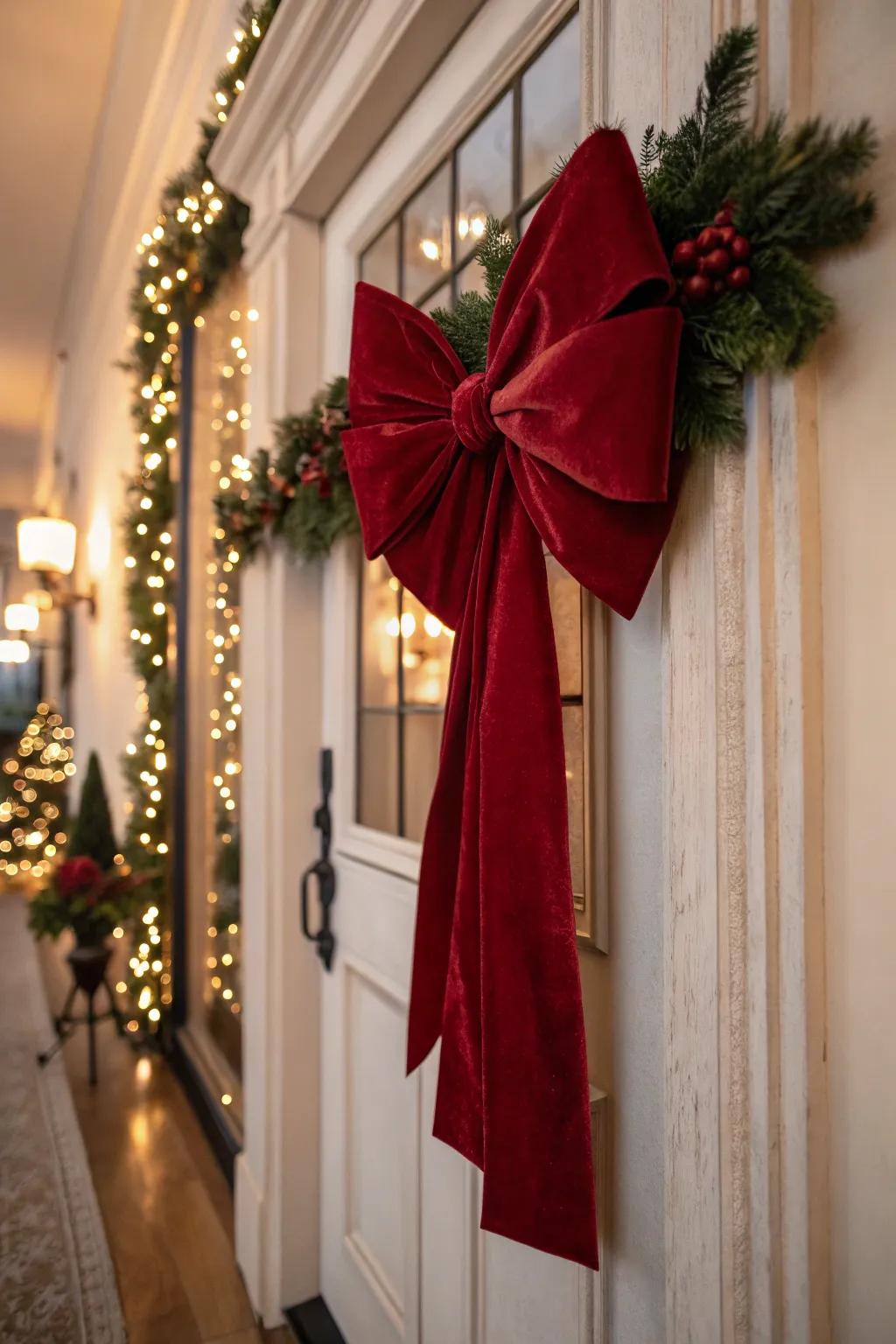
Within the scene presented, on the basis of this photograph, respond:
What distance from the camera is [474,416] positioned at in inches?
35.7

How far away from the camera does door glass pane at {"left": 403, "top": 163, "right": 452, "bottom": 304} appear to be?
1348 mm

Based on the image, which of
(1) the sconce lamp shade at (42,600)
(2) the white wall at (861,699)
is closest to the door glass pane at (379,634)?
(2) the white wall at (861,699)

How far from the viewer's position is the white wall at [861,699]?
0.63 meters


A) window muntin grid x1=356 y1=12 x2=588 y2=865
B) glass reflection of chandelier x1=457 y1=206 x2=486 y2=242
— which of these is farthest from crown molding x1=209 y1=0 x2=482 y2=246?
glass reflection of chandelier x1=457 y1=206 x2=486 y2=242

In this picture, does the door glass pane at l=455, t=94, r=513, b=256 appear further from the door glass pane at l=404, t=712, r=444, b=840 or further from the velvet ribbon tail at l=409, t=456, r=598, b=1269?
the door glass pane at l=404, t=712, r=444, b=840

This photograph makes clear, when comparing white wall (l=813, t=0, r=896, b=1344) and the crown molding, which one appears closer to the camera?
white wall (l=813, t=0, r=896, b=1344)

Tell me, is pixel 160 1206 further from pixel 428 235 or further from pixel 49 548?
pixel 49 548

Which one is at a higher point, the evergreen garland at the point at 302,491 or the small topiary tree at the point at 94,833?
the evergreen garland at the point at 302,491

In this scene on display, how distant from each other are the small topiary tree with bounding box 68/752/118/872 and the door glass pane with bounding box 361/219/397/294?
246 cm

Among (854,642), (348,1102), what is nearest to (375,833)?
(348,1102)

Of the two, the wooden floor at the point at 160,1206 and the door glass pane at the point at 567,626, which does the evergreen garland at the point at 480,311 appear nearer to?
the door glass pane at the point at 567,626

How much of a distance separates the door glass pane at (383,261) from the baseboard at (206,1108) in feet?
6.94

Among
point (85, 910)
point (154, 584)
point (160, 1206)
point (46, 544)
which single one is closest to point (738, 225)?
point (160, 1206)

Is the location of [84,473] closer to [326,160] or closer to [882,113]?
[326,160]
